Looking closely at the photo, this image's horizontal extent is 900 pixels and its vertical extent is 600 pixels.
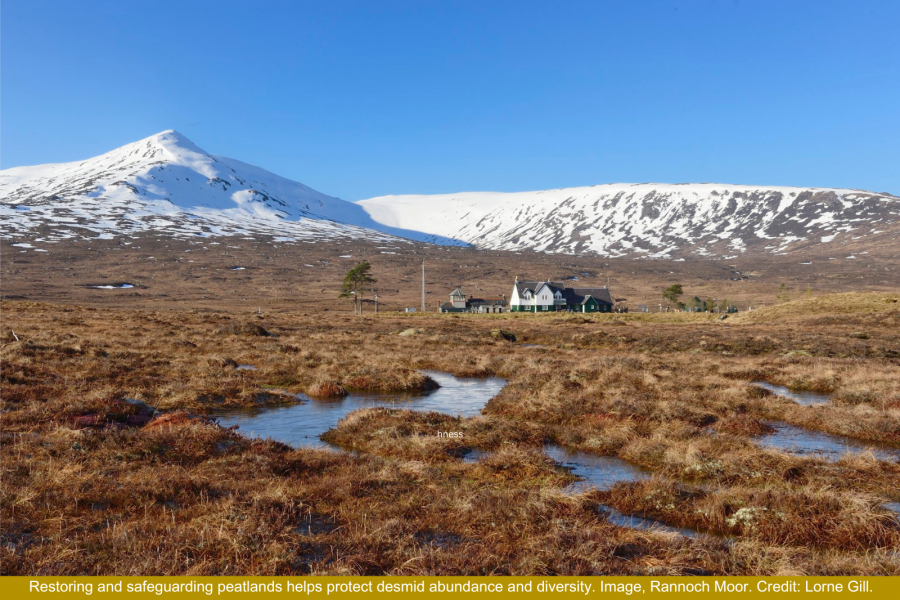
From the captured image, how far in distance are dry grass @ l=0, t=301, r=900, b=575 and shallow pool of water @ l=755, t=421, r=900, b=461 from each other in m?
0.56

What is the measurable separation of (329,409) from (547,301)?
326ft

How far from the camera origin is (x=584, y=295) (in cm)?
11944

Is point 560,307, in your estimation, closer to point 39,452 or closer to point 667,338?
point 667,338

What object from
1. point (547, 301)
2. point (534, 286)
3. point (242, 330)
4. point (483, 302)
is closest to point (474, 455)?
point (242, 330)

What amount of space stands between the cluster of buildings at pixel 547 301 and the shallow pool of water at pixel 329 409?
89.3 meters

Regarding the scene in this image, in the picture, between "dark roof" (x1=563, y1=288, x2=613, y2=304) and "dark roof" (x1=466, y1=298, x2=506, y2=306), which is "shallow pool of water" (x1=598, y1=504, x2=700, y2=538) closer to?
"dark roof" (x1=563, y1=288, x2=613, y2=304)

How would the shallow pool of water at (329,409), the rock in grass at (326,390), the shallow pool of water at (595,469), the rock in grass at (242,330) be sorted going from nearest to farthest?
the shallow pool of water at (595,469) → the shallow pool of water at (329,409) → the rock in grass at (326,390) → the rock in grass at (242,330)

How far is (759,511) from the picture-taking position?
9109 mm

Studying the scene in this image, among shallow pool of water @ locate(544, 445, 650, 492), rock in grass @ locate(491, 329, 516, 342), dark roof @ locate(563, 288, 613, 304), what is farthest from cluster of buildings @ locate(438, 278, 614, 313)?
shallow pool of water @ locate(544, 445, 650, 492)

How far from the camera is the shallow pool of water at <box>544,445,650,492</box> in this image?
37.5ft

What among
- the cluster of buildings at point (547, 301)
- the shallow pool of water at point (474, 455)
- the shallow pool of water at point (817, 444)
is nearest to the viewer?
the shallow pool of water at point (474, 455)

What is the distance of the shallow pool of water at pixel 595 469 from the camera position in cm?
1141
